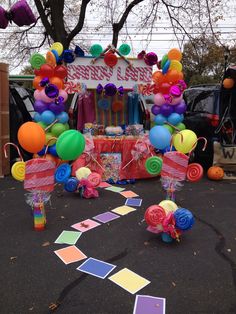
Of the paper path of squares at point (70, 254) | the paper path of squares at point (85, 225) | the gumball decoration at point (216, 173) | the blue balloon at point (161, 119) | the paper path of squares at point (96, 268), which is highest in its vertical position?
the blue balloon at point (161, 119)

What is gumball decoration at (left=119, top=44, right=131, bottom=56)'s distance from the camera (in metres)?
6.51

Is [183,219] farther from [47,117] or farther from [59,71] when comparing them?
[59,71]

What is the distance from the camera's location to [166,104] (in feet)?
18.5

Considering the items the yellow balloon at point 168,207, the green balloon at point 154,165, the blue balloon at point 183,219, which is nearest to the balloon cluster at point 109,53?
the green balloon at point 154,165

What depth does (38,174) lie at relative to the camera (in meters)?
3.85

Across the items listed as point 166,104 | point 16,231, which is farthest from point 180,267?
point 166,104

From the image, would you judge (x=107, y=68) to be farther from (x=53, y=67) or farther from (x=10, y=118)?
(x=10, y=118)

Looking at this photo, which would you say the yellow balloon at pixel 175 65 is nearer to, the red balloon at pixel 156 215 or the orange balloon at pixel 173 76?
the orange balloon at pixel 173 76

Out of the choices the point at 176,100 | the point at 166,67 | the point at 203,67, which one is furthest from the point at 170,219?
the point at 203,67

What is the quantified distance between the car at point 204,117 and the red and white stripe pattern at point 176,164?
300 cm

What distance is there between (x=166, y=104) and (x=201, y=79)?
25501 mm

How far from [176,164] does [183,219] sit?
0.84 metres

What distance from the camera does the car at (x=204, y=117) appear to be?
696 cm

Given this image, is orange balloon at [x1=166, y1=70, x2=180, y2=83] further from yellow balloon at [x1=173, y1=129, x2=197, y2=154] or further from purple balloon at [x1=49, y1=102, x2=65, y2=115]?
purple balloon at [x1=49, y1=102, x2=65, y2=115]
